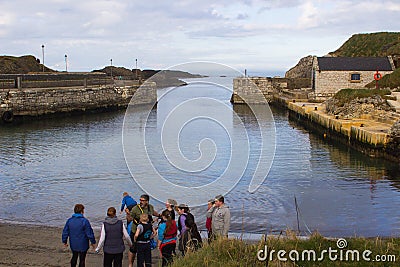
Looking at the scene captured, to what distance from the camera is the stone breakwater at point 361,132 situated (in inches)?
868

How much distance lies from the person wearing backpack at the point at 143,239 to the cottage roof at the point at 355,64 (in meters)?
42.9

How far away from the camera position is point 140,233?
25.8 feet

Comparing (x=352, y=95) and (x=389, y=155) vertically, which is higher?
(x=352, y=95)

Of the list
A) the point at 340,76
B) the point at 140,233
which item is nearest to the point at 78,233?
the point at 140,233

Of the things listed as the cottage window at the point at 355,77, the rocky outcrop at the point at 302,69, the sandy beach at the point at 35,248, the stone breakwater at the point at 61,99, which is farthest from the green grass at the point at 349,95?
the rocky outcrop at the point at 302,69

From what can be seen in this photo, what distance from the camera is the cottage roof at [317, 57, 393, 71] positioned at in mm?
48469

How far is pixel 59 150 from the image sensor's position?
85.5 ft

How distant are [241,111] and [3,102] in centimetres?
2294

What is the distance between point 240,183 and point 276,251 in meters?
10.6

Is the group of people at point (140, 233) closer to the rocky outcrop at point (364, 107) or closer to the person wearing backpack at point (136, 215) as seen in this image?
the person wearing backpack at point (136, 215)

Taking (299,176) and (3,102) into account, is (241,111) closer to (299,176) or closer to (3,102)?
(3,102)

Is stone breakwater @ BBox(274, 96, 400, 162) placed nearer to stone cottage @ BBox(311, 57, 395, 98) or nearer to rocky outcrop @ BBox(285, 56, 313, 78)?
stone cottage @ BBox(311, 57, 395, 98)

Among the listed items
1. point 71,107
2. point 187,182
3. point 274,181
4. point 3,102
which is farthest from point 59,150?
point 71,107

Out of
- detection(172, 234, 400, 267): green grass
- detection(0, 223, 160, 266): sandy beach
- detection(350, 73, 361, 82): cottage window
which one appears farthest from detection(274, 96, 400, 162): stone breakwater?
detection(0, 223, 160, 266): sandy beach
